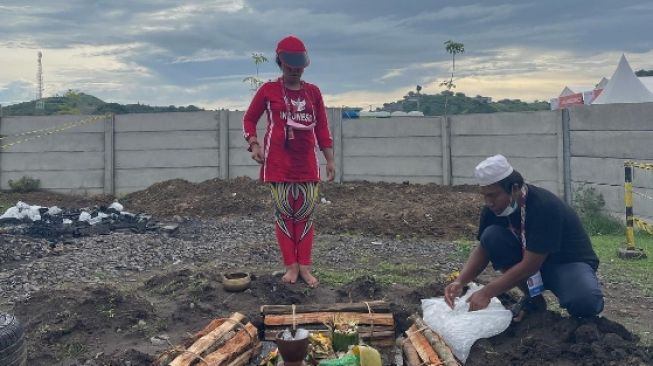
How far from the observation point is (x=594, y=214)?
35.8 feet

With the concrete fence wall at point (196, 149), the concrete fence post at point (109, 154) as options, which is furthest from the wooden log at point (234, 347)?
the concrete fence post at point (109, 154)

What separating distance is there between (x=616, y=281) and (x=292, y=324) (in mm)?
3892

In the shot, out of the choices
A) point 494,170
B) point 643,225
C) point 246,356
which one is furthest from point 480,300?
point 643,225

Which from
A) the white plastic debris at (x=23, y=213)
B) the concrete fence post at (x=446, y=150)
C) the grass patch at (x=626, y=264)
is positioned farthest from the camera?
the concrete fence post at (x=446, y=150)

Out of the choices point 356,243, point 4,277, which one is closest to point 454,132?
point 356,243

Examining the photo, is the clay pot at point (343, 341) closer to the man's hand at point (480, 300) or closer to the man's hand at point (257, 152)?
the man's hand at point (480, 300)

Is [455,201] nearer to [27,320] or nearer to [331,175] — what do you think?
[331,175]

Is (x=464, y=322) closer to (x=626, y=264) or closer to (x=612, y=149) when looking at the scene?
(x=626, y=264)

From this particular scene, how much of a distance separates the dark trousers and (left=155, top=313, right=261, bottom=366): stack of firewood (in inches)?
70.3

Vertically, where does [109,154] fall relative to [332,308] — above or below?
above

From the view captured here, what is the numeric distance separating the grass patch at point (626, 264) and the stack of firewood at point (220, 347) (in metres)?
4.00

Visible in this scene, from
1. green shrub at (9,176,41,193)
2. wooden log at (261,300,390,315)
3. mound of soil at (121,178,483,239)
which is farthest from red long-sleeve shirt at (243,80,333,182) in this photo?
green shrub at (9,176,41,193)

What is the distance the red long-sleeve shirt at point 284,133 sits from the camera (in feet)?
18.4

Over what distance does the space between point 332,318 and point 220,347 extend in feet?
2.77
